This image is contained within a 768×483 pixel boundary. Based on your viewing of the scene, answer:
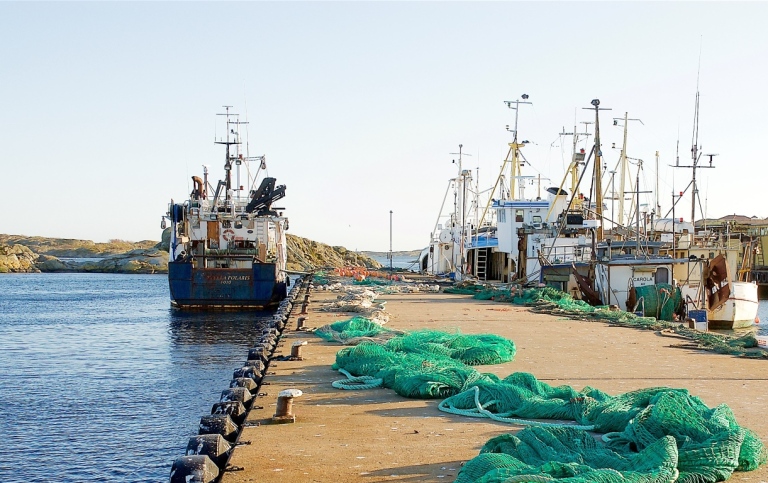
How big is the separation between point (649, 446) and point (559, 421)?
1935 mm

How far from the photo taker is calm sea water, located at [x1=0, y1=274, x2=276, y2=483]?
9.65 meters

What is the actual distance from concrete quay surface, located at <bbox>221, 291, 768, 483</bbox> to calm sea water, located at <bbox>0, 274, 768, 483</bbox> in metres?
1.80

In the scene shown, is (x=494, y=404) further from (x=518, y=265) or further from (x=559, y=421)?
(x=518, y=265)

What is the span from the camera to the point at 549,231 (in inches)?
1389

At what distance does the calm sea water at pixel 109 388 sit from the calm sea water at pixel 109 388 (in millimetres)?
17

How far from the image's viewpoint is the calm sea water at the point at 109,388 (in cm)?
965

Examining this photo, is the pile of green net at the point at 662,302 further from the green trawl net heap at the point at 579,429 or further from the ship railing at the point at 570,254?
the green trawl net heap at the point at 579,429

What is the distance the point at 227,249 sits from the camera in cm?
3356

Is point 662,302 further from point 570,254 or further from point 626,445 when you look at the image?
point 626,445

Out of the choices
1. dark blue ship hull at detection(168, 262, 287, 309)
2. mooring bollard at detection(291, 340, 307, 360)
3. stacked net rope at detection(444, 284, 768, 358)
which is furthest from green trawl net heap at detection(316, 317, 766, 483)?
dark blue ship hull at detection(168, 262, 287, 309)

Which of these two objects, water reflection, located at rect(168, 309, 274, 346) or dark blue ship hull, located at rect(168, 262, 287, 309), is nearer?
water reflection, located at rect(168, 309, 274, 346)

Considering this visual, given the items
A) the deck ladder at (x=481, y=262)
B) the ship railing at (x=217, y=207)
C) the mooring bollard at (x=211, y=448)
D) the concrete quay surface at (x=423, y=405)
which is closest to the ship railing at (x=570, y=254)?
the deck ladder at (x=481, y=262)

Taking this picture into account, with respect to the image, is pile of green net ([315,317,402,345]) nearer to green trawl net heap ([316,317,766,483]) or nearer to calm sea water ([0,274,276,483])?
calm sea water ([0,274,276,483])

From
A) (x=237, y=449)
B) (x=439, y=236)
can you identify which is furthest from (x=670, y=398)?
(x=439, y=236)
